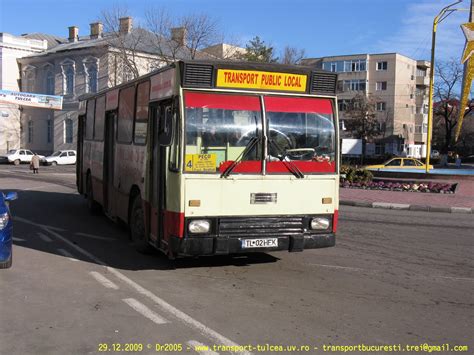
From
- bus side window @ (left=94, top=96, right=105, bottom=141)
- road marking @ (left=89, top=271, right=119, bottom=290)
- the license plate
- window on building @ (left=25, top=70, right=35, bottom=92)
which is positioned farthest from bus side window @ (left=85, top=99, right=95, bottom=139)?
window on building @ (left=25, top=70, right=35, bottom=92)

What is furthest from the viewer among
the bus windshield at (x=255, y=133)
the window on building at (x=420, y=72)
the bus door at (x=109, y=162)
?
the window on building at (x=420, y=72)

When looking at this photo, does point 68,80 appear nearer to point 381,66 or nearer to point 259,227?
point 381,66

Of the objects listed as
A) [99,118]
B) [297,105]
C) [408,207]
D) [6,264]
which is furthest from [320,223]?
[408,207]

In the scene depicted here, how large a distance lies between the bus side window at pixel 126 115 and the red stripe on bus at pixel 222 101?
264 centimetres

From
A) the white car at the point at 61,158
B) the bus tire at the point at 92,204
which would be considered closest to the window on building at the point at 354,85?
the white car at the point at 61,158

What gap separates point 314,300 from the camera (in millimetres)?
6191

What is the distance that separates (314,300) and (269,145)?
2.19m

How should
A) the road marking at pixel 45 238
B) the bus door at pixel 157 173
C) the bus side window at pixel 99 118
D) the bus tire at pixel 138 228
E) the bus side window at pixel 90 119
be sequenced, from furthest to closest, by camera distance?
the bus side window at pixel 90 119
the bus side window at pixel 99 118
the road marking at pixel 45 238
the bus tire at pixel 138 228
the bus door at pixel 157 173

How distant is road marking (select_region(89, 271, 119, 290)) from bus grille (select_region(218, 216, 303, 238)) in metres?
1.56

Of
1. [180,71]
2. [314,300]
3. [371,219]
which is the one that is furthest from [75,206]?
[314,300]

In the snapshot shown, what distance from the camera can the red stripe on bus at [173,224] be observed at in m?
6.70

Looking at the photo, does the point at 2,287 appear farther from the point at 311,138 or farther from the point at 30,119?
the point at 30,119

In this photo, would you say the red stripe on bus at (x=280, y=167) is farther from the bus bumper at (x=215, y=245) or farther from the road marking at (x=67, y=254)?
the road marking at (x=67, y=254)

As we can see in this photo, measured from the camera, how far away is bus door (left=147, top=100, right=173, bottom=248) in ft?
23.9
